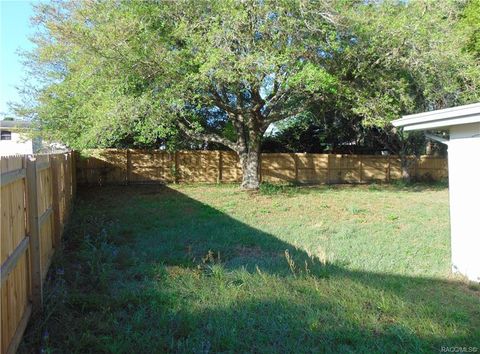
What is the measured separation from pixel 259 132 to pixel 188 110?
2894 millimetres

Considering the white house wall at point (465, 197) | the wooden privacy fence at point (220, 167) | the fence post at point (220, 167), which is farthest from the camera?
the fence post at point (220, 167)

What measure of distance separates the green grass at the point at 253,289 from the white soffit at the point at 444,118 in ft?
6.82

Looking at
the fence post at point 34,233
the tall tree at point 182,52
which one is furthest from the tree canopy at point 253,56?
the fence post at point 34,233

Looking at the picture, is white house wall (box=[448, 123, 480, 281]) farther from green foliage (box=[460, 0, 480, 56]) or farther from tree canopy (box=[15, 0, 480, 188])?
green foliage (box=[460, 0, 480, 56])

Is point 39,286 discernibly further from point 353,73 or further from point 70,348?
point 353,73

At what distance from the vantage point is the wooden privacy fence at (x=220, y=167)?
58.2 feet

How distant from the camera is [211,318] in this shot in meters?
3.97

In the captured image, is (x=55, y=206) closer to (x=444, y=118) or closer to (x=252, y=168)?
(x=444, y=118)

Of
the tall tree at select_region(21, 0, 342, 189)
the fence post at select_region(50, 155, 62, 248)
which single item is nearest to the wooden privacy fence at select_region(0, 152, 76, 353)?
the fence post at select_region(50, 155, 62, 248)

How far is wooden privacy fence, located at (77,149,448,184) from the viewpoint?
699 inches

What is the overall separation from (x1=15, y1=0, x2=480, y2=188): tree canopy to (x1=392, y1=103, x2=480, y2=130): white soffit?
15.2 ft

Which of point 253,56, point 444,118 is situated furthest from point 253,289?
point 253,56

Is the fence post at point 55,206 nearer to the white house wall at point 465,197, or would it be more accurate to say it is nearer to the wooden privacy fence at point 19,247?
the wooden privacy fence at point 19,247

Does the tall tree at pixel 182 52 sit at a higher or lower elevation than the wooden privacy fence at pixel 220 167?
higher
